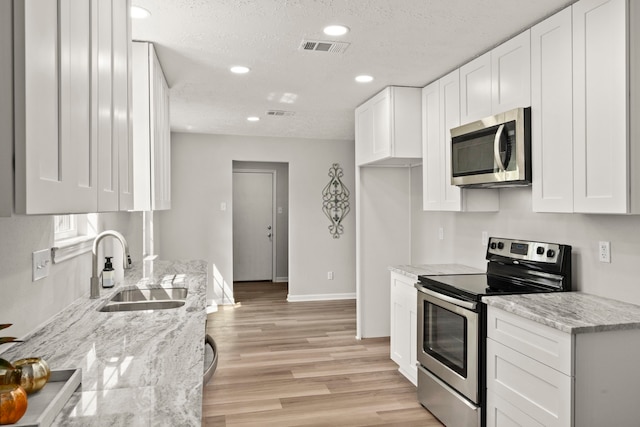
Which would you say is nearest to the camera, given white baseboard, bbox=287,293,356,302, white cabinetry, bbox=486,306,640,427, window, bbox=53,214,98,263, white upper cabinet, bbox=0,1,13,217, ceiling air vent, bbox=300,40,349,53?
white upper cabinet, bbox=0,1,13,217

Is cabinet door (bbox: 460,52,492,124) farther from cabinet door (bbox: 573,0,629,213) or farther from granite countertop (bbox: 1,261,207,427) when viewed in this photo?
granite countertop (bbox: 1,261,207,427)

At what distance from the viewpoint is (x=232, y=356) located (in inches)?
165

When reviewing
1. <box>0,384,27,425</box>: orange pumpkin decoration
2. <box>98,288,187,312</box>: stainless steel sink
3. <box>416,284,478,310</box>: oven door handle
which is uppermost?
<box>0,384,27,425</box>: orange pumpkin decoration

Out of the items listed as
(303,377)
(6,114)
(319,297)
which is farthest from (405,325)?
(6,114)

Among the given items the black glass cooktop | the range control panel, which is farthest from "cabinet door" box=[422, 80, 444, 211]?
the black glass cooktop

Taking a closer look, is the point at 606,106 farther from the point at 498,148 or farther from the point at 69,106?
the point at 69,106

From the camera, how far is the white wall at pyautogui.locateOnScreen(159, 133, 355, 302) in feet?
20.6

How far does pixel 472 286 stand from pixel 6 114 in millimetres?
2554

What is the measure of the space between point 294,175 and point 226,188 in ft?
3.25

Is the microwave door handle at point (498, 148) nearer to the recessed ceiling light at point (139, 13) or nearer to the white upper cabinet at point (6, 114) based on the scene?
the recessed ceiling light at point (139, 13)

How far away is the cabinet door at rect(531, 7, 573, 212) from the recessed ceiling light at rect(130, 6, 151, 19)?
2.12m

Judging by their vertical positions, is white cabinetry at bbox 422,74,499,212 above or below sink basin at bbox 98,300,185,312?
above

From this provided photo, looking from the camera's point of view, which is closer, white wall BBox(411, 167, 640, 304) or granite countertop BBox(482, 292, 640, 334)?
granite countertop BBox(482, 292, 640, 334)

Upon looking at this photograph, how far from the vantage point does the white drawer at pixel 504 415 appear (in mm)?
2168
